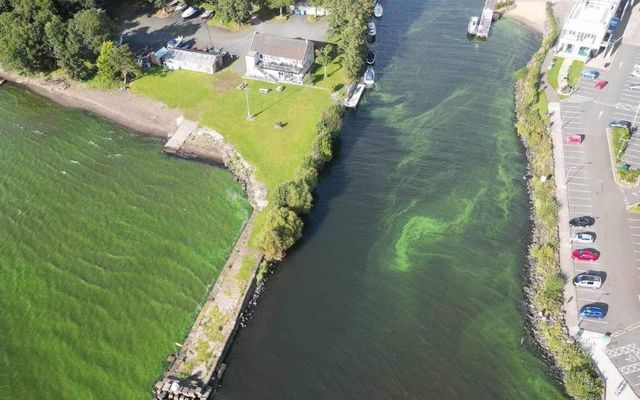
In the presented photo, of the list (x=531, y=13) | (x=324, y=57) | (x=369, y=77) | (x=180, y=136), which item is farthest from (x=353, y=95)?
(x=531, y=13)

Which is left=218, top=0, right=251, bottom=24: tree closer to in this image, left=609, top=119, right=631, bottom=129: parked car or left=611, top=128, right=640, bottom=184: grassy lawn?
left=609, top=119, right=631, bottom=129: parked car

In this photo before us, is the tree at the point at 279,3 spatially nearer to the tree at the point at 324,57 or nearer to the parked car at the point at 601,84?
the tree at the point at 324,57

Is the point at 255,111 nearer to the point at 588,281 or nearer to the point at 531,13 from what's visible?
the point at 588,281

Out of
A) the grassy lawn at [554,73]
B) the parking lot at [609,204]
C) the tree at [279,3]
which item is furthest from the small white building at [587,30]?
the tree at [279,3]

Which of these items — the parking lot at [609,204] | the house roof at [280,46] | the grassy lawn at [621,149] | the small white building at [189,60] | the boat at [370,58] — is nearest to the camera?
the parking lot at [609,204]

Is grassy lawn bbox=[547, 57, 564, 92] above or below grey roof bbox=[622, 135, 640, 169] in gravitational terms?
above

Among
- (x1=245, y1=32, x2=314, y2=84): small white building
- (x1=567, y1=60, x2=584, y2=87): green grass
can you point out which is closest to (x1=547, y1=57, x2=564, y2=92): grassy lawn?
(x1=567, y1=60, x2=584, y2=87): green grass

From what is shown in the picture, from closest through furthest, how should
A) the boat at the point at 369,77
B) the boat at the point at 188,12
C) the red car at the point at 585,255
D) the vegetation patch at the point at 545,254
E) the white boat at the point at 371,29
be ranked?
the vegetation patch at the point at 545,254
the red car at the point at 585,255
the boat at the point at 369,77
the white boat at the point at 371,29
the boat at the point at 188,12
